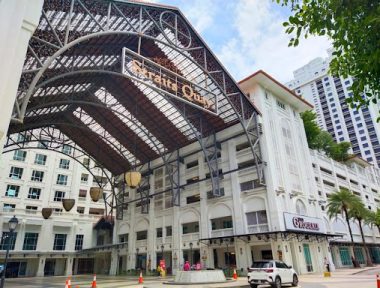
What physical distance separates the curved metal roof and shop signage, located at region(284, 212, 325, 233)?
459 inches

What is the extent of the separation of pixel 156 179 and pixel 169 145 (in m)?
6.09

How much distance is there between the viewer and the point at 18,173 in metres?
50.0

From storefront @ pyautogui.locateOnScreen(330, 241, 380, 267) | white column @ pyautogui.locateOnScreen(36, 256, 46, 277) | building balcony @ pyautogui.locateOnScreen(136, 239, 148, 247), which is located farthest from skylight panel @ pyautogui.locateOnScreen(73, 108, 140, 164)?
storefront @ pyautogui.locateOnScreen(330, 241, 380, 267)

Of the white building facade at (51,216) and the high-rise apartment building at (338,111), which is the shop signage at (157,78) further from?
the high-rise apartment building at (338,111)

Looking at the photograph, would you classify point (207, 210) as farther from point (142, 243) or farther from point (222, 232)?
point (142, 243)

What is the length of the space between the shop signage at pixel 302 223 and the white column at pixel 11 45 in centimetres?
2632

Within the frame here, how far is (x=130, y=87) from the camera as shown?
35562 millimetres

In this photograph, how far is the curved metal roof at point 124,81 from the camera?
23.0 meters

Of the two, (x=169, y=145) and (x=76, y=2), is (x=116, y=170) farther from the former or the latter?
(x=76, y=2)

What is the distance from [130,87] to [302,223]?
24.4 m

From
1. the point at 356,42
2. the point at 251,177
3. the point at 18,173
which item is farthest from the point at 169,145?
the point at 356,42

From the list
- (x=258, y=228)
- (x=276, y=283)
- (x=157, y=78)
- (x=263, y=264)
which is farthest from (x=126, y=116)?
(x=276, y=283)

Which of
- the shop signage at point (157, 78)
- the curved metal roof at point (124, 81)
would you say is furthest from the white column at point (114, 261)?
the shop signage at point (157, 78)

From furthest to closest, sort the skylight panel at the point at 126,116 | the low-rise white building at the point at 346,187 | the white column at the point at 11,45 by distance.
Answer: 1. the low-rise white building at the point at 346,187
2. the skylight panel at the point at 126,116
3. the white column at the point at 11,45
